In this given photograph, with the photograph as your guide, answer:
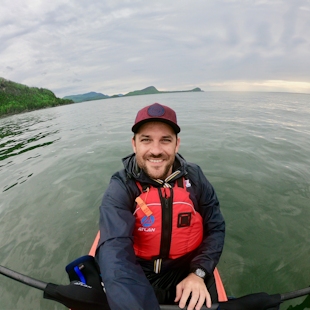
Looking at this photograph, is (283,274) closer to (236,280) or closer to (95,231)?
(236,280)

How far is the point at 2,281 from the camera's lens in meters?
3.99

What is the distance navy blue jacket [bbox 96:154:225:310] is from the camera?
6.11ft

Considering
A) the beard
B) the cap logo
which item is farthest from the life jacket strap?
the cap logo

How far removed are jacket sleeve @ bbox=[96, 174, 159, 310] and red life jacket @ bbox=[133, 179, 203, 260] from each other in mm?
210

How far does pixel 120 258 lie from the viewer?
2055mm

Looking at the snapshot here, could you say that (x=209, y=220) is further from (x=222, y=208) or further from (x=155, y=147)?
(x=222, y=208)

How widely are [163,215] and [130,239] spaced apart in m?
0.51

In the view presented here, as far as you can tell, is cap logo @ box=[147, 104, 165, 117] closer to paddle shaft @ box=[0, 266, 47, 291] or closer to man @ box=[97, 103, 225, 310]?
man @ box=[97, 103, 225, 310]

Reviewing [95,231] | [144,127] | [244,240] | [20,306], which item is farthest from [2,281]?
[244,240]

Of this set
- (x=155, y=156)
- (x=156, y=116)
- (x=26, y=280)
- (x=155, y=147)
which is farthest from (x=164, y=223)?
(x=26, y=280)

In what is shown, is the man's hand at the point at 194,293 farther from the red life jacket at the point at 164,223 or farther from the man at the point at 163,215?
the red life jacket at the point at 164,223

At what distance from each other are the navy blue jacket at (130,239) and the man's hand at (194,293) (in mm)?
241

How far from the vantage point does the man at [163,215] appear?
232 centimetres

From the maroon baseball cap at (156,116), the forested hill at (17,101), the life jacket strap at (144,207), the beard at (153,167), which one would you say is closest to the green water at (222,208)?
the life jacket strap at (144,207)
